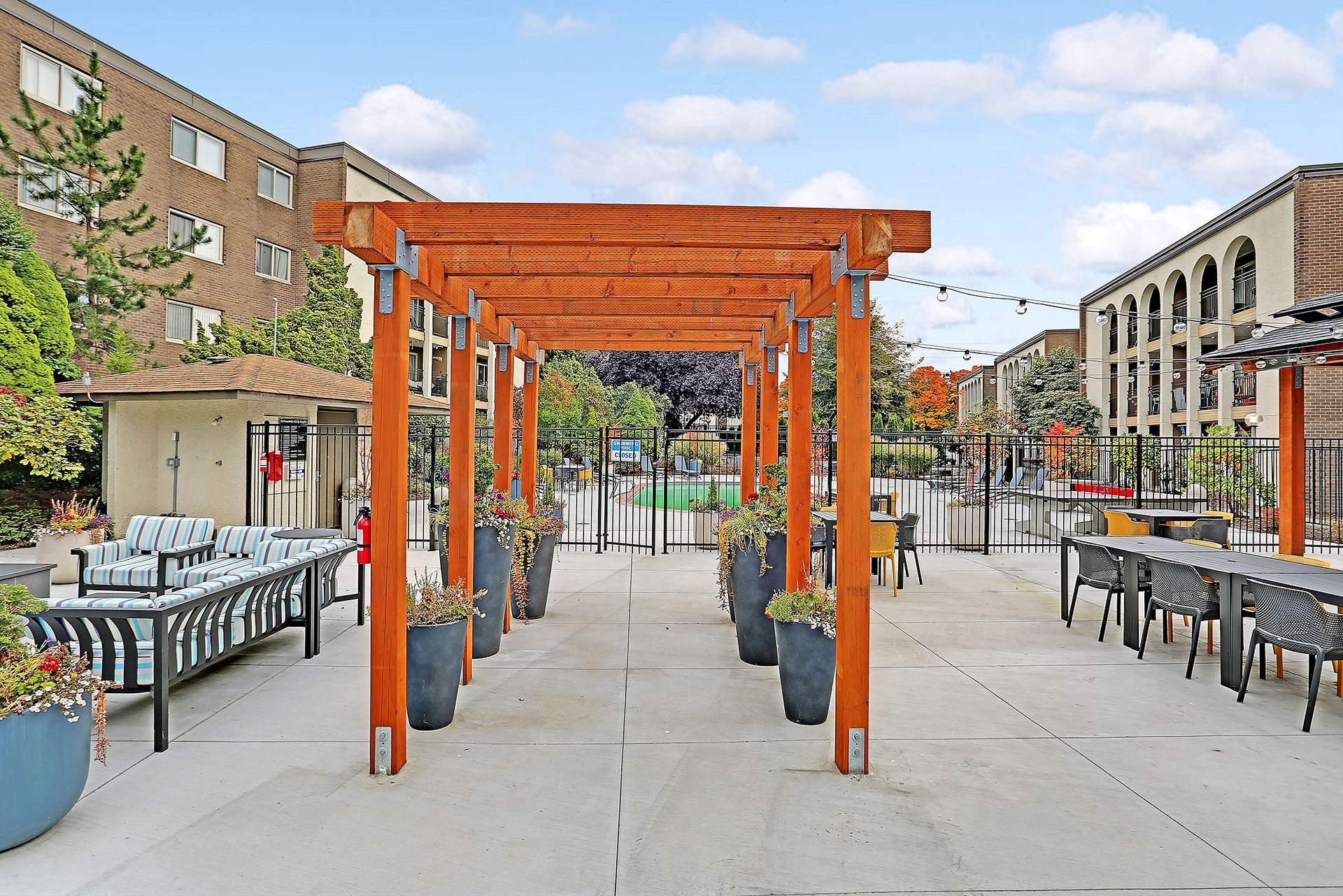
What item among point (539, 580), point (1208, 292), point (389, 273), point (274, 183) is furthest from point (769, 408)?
point (1208, 292)

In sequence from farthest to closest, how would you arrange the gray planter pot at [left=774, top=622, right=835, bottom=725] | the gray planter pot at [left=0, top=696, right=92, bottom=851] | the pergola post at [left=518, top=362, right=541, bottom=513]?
the pergola post at [left=518, top=362, right=541, bottom=513]
the gray planter pot at [left=774, top=622, right=835, bottom=725]
the gray planter pot at [left=0, top=696, right=92, bottom=851]

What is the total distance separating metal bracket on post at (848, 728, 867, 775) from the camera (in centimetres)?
391

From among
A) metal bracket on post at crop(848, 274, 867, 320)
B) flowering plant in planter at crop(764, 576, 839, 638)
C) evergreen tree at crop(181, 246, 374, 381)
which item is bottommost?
flowering plant in planter at crop(764, 576, 839, 638)

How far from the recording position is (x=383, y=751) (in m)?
3.84

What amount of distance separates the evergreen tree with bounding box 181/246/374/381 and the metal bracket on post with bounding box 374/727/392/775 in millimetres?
18631

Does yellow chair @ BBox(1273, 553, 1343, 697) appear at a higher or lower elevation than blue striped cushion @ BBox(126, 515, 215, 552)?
lower

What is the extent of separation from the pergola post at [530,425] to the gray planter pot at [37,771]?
5285 millimetres

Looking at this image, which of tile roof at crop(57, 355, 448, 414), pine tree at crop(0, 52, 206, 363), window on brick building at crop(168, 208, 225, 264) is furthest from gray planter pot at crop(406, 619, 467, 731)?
window on brick building at crop(168, 208, 225, 264)

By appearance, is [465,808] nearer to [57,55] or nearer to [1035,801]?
[1035,801]

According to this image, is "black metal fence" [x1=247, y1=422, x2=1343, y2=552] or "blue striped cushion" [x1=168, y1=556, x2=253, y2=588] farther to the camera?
"black metal fence" [x1=247, y1=422, x2=1343, y2=552]

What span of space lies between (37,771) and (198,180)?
71.7ft

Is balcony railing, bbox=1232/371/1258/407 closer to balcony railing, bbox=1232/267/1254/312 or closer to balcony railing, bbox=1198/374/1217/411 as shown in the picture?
balcony railing, bbox=1198/374/1217/411

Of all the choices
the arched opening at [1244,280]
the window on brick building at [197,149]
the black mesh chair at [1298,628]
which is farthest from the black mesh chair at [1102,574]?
the window on brick building at [197,149]

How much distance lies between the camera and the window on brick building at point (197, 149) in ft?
65.0
